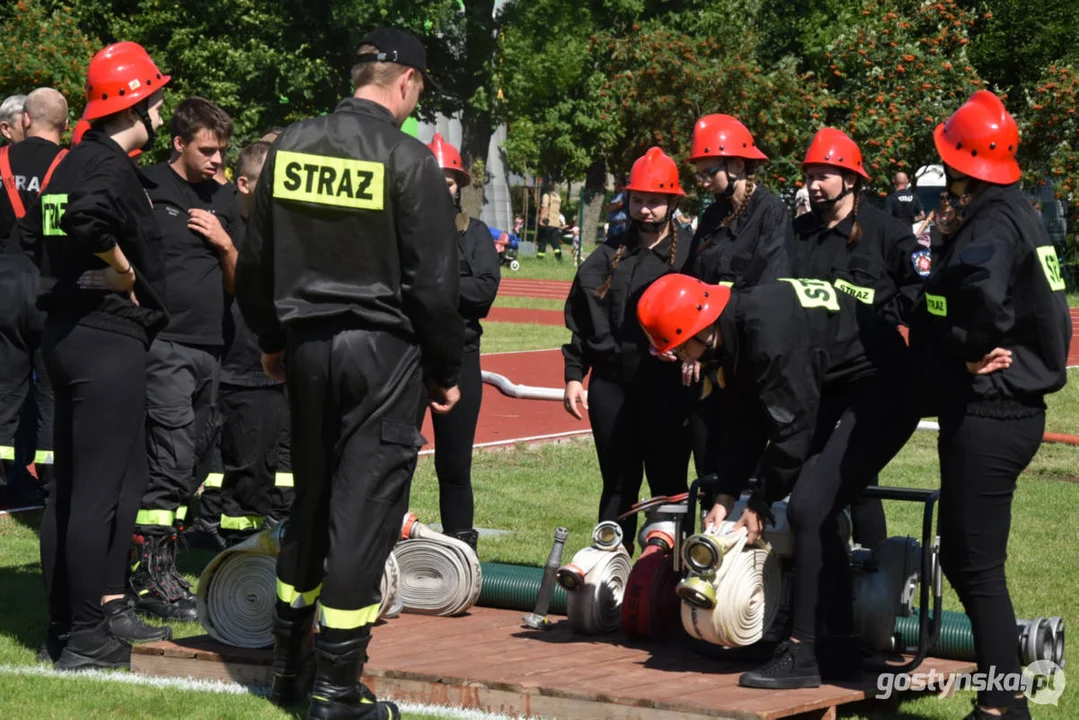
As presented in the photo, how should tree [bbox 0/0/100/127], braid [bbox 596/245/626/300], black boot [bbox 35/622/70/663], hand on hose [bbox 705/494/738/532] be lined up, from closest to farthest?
hand on hose [bbox 705/494/738/532] → black boot [bbox 35/622/70/663] → braid [bbox 596/245/626/300] → tree [bbox 0/0/100/127]

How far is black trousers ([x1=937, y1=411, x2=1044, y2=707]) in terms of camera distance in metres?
5.31

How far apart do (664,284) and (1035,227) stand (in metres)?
1.35

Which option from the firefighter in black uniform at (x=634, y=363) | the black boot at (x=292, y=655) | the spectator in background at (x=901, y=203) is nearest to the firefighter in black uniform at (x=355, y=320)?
the black boot at (x=292, y=655)

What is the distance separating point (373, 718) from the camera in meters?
5.23

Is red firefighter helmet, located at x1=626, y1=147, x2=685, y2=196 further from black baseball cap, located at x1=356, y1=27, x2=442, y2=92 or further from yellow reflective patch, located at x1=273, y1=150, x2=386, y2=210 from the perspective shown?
yellow reflective patch, located at x1=273, y1=150, x2=386, y2=210

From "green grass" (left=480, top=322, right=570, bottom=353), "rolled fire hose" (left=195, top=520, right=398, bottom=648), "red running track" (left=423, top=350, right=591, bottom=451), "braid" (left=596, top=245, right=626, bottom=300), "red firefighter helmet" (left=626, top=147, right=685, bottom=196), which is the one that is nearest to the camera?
"rolled fire hose" (left=195, top=520, right=398, bottom=648)

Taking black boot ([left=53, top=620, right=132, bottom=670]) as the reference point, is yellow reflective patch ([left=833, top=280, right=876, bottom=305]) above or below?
above

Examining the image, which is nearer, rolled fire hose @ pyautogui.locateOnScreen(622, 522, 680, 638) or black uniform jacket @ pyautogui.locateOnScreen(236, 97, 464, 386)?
black uniform jacket @ pyautogui.locateOnScreen(236, 97, 464, 386)

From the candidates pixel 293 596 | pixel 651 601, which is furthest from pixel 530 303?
pixel 293 596

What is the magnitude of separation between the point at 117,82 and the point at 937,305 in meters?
3.43

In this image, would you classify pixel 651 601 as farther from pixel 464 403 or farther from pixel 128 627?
pixel 128 627

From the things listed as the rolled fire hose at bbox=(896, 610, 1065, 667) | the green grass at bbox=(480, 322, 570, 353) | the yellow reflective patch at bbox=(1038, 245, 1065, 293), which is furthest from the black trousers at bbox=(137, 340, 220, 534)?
the green grass at bbox=(480, 322, 570, 353)

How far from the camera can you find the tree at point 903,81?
1196 inches

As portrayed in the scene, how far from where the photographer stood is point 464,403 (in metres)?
8.12
